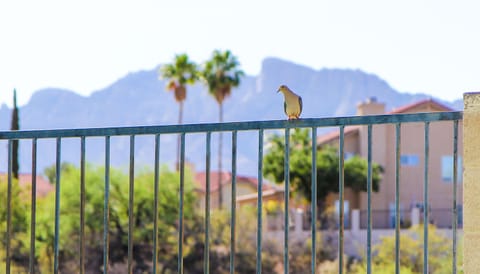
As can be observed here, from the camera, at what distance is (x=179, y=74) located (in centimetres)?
5669

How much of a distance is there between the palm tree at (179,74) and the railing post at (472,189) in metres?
50.8

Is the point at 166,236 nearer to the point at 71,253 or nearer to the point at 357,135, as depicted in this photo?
the point at 71,253

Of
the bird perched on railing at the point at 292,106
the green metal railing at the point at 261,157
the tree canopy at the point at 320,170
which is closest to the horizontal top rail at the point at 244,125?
the green metal railing at the point at 261,157

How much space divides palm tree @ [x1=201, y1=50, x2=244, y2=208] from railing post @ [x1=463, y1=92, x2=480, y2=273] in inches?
1954

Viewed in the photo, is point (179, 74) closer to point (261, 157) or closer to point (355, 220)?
point (355, 220)

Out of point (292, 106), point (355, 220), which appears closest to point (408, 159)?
point (355, 220)

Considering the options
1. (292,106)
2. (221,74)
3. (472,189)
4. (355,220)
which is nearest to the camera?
(472,189)

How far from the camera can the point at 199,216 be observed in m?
44.7

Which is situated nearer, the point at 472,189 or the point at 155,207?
the point at 472,189

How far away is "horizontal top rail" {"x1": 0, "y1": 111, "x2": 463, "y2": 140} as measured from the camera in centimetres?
478

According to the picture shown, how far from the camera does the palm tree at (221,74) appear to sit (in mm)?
54500

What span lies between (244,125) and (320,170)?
4625 centimetres

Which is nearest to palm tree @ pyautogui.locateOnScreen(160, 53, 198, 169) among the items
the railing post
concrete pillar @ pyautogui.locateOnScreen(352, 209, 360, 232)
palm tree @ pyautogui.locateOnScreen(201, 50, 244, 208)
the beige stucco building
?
palm tree @ pyautogui.locateOnScreen(201, 50, 244, 208)

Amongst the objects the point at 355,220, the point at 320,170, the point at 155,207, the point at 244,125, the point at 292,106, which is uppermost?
the point at 292,106
